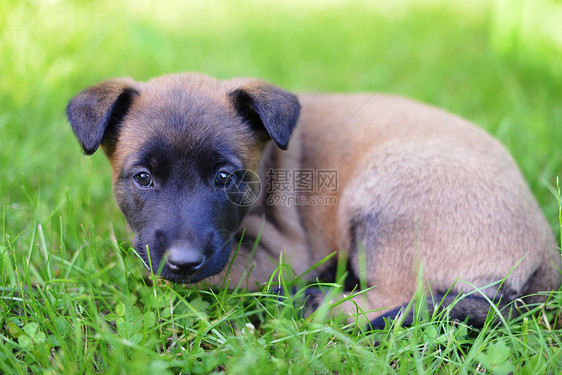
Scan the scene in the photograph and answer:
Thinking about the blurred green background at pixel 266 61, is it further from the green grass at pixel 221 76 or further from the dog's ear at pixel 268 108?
the dog's ear at pixel 268 108

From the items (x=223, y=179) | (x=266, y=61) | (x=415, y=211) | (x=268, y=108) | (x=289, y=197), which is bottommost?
(x=289, y=197)

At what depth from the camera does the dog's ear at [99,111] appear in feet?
7.68

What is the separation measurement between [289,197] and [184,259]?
1182mm

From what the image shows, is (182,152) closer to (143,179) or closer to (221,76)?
(143,179)

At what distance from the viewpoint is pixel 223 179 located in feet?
8.28

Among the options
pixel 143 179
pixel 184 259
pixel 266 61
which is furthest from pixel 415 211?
pixel 266 61

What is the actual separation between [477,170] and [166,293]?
1877mm

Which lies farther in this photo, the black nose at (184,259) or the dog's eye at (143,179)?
the dog's eye at (143,179)

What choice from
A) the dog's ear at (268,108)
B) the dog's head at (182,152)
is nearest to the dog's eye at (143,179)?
the dog's head at (182,152)

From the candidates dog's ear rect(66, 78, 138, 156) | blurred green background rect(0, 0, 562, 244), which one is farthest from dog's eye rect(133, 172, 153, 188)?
blurred green background rect(0, 0, 562, 244)

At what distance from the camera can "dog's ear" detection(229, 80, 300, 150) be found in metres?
2.47

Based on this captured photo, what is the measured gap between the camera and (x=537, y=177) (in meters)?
3.80

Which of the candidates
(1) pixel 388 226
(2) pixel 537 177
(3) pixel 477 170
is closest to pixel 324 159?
(1) pixel 388 226

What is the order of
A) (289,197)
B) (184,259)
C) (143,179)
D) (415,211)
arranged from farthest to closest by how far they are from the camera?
(289,197), (415,211), (143,179), (184,259)
